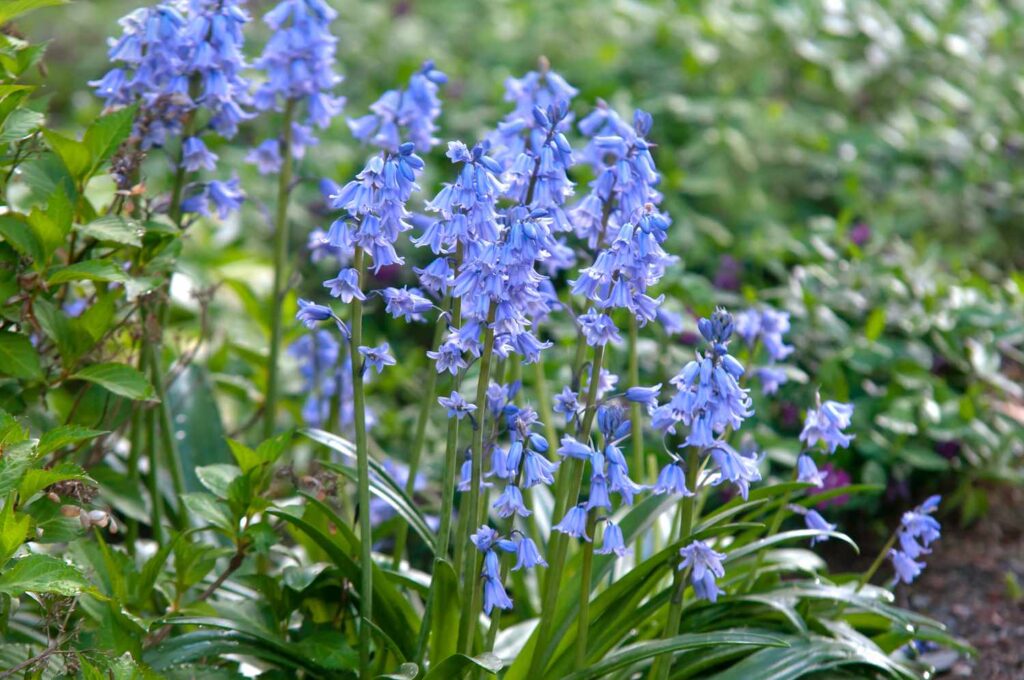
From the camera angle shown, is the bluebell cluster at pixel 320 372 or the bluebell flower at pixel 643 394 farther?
the bluebell cluster at pixel 320 372

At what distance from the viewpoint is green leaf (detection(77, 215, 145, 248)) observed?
8.51 ft

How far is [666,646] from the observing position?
2.41 metres

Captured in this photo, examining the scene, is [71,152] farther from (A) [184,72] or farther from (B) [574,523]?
(B) [574,523]

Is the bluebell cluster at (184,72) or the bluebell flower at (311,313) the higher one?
the bluebell cluster at (184,72)

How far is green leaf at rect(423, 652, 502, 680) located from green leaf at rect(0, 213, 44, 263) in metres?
1.32

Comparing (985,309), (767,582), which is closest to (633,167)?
(767,582)

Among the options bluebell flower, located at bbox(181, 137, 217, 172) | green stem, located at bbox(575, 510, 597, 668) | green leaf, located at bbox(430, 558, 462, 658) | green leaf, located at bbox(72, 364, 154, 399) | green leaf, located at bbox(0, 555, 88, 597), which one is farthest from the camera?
bluebell flower, located at bbox(181, 137, 217, 172)

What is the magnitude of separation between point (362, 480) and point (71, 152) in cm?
108

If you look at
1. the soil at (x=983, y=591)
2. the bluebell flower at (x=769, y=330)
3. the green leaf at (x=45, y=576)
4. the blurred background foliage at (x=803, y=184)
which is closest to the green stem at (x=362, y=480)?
the green leaf at (x=45, y=576)

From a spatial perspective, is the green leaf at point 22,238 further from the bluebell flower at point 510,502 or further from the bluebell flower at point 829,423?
the bluebell flower at point 829,423

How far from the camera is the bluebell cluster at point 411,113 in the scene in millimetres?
2941

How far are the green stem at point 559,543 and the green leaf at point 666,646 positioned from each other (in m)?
0.12

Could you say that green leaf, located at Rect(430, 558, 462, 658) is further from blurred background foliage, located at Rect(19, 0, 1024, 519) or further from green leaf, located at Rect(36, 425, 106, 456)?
blurred background foliage, located at Rect(19, 0, 1024, 519)

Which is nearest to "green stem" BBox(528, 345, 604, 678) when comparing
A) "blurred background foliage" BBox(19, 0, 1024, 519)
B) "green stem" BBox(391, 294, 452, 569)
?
"green stem" BBox(391, 294, 452, 569)
